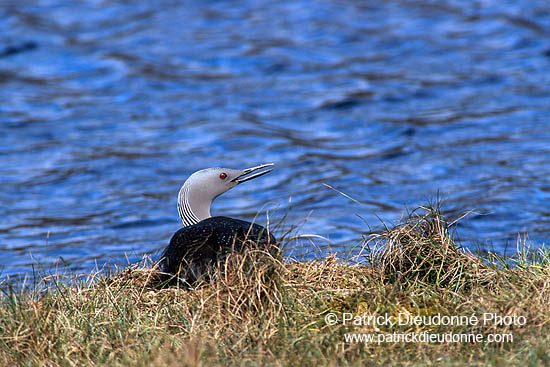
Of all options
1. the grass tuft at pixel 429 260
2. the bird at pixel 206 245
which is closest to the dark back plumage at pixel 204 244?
the bird at pixel 206 245

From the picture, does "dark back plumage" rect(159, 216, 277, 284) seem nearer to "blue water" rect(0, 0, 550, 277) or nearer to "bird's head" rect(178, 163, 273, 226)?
"bird's head" rect(178, 163, 273, 226)

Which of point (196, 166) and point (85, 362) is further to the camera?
point (196, 166)

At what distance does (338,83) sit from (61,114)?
15.0ft

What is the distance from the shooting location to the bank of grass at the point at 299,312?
3854 millimetres

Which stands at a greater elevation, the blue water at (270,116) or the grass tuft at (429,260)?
the grass tuft at (429,260)

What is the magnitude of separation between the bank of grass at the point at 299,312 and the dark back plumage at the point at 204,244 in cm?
13

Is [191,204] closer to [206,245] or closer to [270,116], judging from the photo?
[206,245]

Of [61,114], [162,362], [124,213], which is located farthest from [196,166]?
[162,362]

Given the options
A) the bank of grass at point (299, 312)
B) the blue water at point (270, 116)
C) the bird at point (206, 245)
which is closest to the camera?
the bank of grass at point (299, 312)

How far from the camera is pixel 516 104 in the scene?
508 inches

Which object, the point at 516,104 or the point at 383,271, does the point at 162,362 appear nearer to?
the point at 383,271

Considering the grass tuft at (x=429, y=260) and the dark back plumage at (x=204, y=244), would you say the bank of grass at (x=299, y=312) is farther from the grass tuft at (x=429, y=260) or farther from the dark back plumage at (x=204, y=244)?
the dark back plumage at (x=204, y=244)

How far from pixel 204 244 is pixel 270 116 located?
27.4ft

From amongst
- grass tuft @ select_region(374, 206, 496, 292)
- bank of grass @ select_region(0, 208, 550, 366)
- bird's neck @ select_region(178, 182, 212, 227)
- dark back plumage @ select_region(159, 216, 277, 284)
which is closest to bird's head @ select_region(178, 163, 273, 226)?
bird's neck @ select_region(178, 182, 212, 227)
